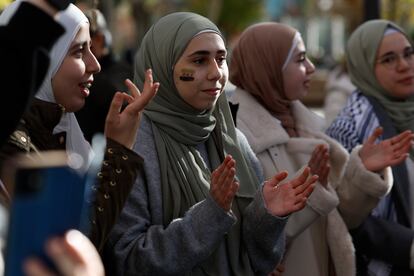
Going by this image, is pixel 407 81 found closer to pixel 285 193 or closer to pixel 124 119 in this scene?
pixel 285 193

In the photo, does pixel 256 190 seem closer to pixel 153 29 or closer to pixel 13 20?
pixel 153 29

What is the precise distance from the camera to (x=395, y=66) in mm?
5316

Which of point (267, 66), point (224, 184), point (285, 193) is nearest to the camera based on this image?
point (224, 184)

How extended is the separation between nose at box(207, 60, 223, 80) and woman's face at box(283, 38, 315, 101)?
113 cm

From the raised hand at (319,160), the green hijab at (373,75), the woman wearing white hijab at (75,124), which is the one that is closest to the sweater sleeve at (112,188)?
the woman wearing white hijab at (75,124)

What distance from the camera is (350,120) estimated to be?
508 centimetres

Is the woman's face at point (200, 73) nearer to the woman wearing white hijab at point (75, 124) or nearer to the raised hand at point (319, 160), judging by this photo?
the woman wearing white hijab at point (75, 124)

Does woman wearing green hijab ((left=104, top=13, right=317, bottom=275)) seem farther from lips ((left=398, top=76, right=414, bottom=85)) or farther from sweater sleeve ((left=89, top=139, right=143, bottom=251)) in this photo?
lips ((left=398, top=76, right=414, bottom=85))

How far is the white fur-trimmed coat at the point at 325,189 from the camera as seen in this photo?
4258mm

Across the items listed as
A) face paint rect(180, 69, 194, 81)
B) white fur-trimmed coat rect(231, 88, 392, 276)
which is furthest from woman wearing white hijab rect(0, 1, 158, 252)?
white fur-trimmed coat rect(231, 88, 392, 276)

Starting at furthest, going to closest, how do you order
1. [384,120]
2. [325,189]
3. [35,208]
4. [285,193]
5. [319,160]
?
1. [384,120]
2. [325,189]
3. [319,160]
4. [285,193]
5. [35,208]

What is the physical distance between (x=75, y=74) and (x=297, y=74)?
5.85 ft

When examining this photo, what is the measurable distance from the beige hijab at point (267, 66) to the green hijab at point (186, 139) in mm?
864

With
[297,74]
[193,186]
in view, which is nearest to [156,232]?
[193,186]
